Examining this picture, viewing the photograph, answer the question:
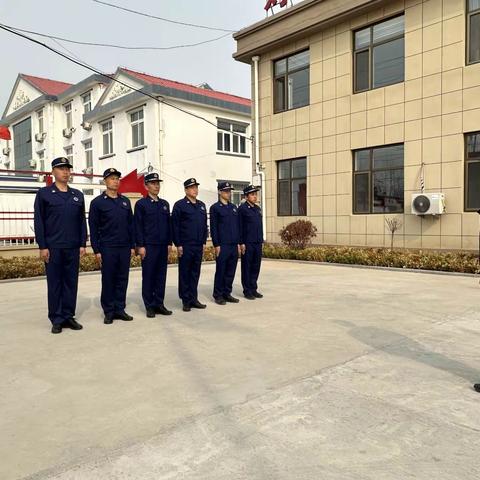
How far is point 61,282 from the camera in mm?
5316

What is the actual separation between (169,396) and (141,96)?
19051 mm

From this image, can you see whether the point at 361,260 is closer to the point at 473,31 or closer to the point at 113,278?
the point at 473,31

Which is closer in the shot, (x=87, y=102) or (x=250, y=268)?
Result: (x=250, y=268)

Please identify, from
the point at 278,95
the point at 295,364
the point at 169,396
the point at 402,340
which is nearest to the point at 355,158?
the point at 278,95

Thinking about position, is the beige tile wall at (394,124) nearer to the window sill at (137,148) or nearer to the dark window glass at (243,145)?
the window sill at (137,148)

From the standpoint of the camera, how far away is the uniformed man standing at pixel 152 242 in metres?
6.00

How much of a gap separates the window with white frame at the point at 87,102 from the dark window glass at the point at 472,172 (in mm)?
20555

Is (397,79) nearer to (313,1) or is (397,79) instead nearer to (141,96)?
(313,1)

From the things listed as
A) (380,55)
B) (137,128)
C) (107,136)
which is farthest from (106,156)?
(380,55)

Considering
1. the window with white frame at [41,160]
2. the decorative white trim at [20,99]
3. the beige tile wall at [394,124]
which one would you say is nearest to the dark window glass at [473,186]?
the beige tile wall at [394,124]

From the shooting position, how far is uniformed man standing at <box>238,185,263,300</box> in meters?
7.11

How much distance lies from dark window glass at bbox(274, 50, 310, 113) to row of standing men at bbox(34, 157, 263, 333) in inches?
335

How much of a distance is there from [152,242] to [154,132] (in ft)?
50.2

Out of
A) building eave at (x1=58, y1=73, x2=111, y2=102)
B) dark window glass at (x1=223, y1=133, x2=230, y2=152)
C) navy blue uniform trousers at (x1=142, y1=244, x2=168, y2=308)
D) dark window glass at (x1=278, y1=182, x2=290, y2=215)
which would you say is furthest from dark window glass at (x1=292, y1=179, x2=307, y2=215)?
building eave at (x1=58, y1=73, x2=111, y2=102)
